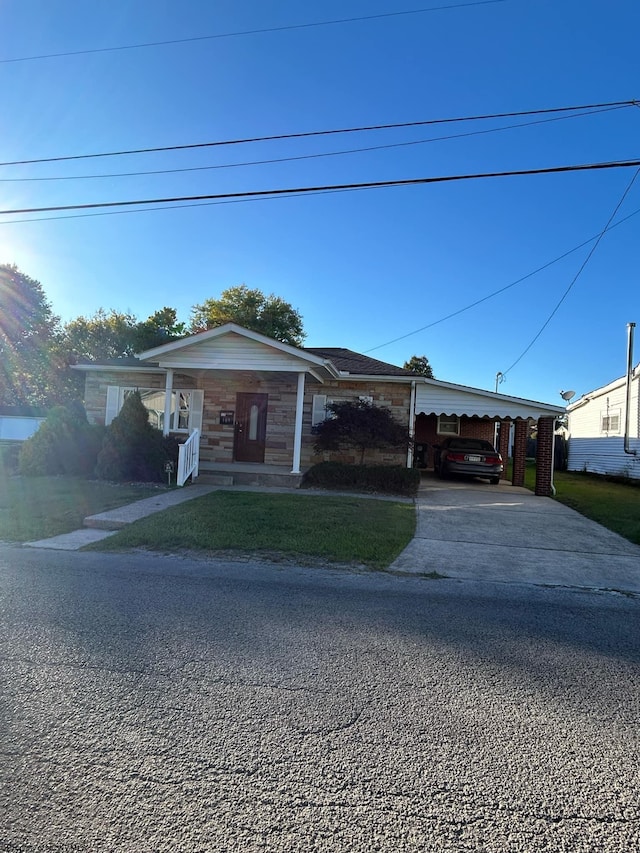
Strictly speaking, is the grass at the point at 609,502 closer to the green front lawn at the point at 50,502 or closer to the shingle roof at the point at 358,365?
the shingle roof at the point at 358,365

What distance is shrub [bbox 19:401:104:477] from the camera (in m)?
13.3

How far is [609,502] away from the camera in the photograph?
41.9ft

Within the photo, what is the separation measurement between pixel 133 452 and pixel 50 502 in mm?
2811

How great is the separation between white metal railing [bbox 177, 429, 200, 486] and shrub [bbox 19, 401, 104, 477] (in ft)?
8.77

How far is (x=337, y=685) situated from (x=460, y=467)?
14.1m

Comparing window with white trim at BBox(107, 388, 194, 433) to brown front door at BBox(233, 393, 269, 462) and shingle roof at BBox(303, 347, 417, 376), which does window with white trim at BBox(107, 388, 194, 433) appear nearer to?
brown front door at BBox(233, 393, 269, 462)

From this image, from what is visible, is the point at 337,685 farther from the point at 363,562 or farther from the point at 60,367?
the point at 60,367

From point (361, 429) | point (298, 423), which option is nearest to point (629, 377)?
point (361, 429)

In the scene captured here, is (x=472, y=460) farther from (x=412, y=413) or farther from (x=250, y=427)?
(x=250, y=427)

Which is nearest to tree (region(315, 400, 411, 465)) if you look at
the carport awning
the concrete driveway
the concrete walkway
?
the carport awning

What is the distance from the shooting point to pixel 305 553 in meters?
6.41

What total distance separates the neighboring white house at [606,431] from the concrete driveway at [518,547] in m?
9.11

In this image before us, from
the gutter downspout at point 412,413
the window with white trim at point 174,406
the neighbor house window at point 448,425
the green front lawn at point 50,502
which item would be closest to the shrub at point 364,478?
the gutter downspout at point 412,413

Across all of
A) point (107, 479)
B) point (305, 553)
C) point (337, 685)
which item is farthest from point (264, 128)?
point (337, 685)
